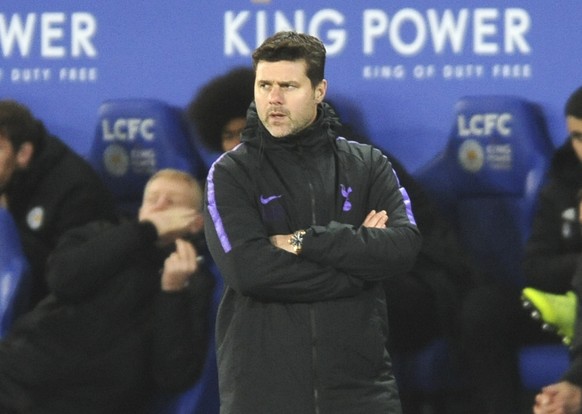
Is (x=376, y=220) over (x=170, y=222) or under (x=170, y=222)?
over

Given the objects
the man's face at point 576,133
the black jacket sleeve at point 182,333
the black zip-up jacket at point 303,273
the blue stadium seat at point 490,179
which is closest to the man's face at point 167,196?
the black jacket sleeve at point 182,333

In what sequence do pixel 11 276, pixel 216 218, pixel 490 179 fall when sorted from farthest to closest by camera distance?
pixel 11 276, pixel 490 179, pixel 216 218

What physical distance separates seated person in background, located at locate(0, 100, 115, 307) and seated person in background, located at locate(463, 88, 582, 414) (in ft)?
4.24

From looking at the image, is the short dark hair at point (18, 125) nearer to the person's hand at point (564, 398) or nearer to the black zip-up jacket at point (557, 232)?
the black zip-up jacket at point (557, 232)

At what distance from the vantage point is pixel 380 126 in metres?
4.46

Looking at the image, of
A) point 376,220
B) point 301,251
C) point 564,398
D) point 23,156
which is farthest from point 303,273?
point 23,156

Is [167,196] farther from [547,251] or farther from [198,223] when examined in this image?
[547,251]

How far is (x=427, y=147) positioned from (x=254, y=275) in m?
1.52

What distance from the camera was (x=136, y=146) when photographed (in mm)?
4734

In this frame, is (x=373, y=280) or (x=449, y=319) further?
(x=449, y=319)

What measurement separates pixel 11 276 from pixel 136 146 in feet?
1.98

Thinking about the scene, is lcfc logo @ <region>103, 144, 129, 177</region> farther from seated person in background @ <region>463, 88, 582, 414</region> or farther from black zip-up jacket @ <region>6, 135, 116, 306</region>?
seated person in background @ <region>463, 88, 582, 414</region>

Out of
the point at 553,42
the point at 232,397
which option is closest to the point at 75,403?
the point at 232,397

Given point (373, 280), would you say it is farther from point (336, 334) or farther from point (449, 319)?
point (449, 319)
